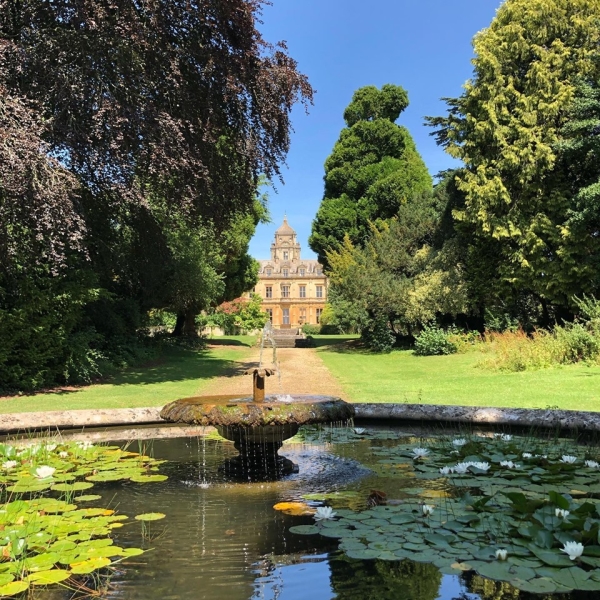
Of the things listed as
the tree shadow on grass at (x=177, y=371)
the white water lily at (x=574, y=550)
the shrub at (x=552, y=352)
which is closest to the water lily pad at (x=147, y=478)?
the white water lily at (x=574, y=550)

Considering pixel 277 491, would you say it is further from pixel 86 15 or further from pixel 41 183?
pixel 86 15

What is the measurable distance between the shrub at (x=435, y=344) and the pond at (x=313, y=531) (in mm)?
13603

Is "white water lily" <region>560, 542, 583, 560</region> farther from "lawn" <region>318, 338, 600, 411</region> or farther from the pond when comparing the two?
"lawn" <region>318, 338, 600, 411</region>

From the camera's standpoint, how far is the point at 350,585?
2307 mm

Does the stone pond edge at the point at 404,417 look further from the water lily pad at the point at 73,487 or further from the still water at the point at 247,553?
the water lily pad at the point at 73,487

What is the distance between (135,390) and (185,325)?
16.8 meters

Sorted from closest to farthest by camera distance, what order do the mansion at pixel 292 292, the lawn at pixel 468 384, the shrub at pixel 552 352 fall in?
the lawn at pixel 468 384 < the shrub at pixel 552 352 < the mansion at pixel 292 292

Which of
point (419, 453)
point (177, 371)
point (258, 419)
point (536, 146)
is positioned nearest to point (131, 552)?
point (258, 419)

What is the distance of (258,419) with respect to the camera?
387 centimetres

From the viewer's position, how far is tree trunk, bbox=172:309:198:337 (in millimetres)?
25659

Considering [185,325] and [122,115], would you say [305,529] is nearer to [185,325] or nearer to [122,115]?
[122,115]

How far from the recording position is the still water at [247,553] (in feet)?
7.38

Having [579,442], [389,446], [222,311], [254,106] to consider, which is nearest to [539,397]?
[579,442]

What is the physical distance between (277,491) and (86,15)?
357 inches
